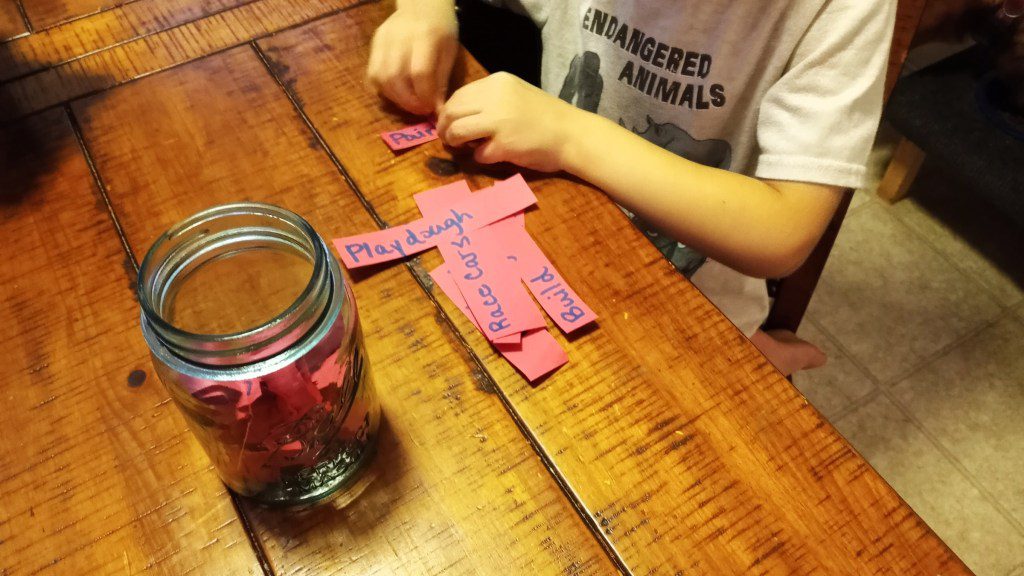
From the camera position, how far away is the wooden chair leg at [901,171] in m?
1.50

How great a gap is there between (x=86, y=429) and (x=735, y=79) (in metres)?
0.67

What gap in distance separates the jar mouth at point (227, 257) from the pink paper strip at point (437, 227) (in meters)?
0.11

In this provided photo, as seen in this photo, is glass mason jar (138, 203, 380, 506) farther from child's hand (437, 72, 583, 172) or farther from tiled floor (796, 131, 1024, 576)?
tiled floor (796, 131, 1024, 576)

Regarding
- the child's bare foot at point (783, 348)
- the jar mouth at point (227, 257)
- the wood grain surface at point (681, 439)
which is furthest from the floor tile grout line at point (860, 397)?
the jar mouth at point (227, 257)

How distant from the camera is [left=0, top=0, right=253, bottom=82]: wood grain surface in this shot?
72 cm

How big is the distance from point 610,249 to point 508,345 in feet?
0.40

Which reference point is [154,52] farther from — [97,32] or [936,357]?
[936,357]

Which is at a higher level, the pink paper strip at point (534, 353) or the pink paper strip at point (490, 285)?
the pink paper strip at point (490, 285)

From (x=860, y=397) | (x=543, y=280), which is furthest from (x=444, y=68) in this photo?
(x=860, y=397)

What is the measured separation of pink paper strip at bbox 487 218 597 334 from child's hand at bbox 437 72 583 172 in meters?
0.07

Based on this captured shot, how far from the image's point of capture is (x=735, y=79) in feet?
2.50

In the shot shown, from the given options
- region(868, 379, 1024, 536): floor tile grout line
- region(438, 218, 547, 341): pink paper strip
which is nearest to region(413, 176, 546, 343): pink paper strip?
region(438, 218, 547, 341): pink paper strip

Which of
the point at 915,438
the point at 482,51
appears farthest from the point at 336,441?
→ the point at 915,438

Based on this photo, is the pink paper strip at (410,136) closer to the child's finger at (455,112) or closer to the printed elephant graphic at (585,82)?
the child's finger at (455,112)
